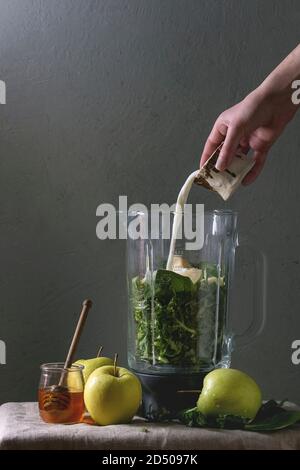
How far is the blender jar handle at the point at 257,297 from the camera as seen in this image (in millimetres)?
1447

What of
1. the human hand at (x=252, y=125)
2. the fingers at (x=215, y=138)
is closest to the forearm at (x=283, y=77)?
the human hand at (x=252, y=125)

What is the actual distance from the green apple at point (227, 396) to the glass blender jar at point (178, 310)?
0.06 meters

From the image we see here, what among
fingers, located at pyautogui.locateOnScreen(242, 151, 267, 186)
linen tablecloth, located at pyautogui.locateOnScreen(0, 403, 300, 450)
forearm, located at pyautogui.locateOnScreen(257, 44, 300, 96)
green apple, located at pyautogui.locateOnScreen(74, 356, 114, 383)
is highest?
forearm, located at pyautogui.locateOnScreen(257, 44, 300, 96)

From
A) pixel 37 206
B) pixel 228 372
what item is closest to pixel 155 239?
pixel 228 372

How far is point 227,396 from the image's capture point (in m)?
1.25

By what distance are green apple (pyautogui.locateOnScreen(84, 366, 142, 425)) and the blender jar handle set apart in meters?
0.26

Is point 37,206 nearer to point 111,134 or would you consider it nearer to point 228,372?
point 111,134

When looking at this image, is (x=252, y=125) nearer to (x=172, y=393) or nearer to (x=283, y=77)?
(x=283, y=77)

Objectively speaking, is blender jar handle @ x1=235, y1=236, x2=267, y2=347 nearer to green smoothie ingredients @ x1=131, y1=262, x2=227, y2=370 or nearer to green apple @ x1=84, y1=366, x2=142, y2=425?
green smoothie ingredients @ x1=131, y1=262, x2=227, y2=370

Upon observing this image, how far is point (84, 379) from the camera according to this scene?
1.39 metres

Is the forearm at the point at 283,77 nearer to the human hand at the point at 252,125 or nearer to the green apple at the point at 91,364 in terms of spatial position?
the human hand at the point at 252,125

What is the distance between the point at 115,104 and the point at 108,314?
0.46 meters

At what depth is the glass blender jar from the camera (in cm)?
132

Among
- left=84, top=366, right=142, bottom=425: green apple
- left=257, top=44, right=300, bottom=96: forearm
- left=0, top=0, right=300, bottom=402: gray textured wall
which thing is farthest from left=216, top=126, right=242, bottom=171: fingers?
left=84, top=366, right=142, bottom=425: green apple
